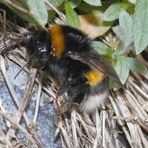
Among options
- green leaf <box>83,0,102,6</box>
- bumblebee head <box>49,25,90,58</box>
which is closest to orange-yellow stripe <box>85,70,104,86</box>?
bumblebee head <box>49,25,90,58</box>

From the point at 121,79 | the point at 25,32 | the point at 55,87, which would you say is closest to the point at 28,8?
the point at 25,32

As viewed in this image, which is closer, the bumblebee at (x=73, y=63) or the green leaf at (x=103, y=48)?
the bumblebee at (x=73, y=63)

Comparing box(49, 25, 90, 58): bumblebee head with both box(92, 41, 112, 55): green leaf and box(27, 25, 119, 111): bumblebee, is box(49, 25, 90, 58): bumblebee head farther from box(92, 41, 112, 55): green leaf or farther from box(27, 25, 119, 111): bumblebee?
box(92, 41, 112, 55): green leaf

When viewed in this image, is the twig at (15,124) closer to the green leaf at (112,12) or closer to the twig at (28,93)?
the twig at (28,93)

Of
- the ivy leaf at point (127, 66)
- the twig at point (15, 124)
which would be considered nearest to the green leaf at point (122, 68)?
the ivy leaf at point (127, 66)

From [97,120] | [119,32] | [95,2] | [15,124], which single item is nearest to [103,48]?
[119,32]

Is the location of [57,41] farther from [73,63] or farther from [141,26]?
[141,26]
